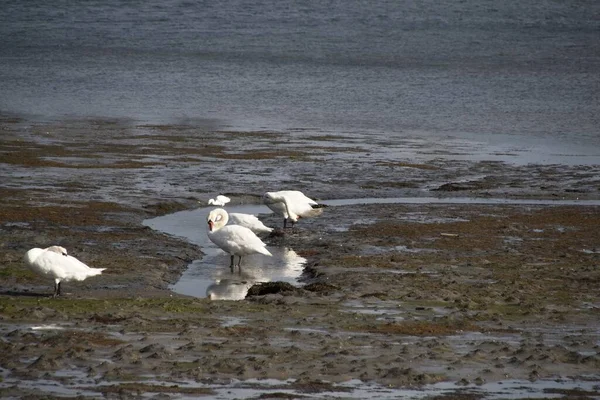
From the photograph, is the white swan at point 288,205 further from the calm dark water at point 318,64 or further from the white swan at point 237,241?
the calm dark water at point 318,64

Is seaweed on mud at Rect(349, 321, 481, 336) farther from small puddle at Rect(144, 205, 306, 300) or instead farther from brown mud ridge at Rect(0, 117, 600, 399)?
small puddle at Rect(144, 205, 306, 300)

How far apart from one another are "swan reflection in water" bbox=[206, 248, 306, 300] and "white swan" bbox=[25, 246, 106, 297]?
183 cm

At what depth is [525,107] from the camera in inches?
1734

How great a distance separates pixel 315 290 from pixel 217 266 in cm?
266

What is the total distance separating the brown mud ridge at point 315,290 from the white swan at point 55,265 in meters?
0.30

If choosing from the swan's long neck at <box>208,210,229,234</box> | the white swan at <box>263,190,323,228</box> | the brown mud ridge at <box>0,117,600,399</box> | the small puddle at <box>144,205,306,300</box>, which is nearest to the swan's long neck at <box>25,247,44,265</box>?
the brown mud ridge at <box>0,117,600,399</box>

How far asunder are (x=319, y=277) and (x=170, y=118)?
24081 millimetres

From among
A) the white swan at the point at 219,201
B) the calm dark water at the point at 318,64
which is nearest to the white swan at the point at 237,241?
the white swan at the point at 219,201

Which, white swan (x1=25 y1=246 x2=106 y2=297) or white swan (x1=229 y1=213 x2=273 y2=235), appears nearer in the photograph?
white swan (x1=25 y1=246 x2=106 y2=297)

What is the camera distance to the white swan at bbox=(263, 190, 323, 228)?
1875 centimetres

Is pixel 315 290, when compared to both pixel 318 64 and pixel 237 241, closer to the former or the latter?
pixel 237 241

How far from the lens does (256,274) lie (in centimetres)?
1612

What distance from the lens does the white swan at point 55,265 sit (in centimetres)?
1290

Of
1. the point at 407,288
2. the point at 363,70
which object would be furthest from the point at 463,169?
the point at 363,70
